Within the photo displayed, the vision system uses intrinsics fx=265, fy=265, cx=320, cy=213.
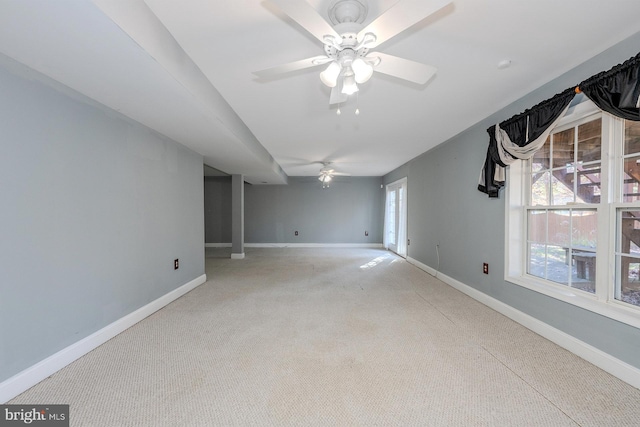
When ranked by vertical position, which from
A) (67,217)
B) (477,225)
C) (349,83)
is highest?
(349,83)

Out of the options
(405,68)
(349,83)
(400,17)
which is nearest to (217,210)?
(349,83)

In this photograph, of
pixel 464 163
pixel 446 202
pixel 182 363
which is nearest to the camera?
pixel 182 363

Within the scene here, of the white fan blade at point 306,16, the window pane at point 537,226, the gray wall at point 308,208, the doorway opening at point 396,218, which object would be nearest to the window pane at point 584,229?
the window pane at point 537,226

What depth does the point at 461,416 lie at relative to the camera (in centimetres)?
140

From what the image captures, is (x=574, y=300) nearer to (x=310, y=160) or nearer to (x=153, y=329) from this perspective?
(x=153, y=329)

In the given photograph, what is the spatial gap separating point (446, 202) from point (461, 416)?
10.1ft

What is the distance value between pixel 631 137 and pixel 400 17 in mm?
1850

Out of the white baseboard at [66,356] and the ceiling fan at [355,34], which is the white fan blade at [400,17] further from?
the white baseboard at [66,356]

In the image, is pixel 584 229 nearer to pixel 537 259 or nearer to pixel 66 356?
pixel 537 259

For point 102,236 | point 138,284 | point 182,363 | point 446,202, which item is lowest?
point 182,363

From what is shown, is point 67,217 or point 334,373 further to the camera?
point 67,217

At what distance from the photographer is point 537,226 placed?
254cm

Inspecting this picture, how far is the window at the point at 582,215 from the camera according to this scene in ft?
5.86

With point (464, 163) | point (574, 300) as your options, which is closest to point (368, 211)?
point (464, 163)
